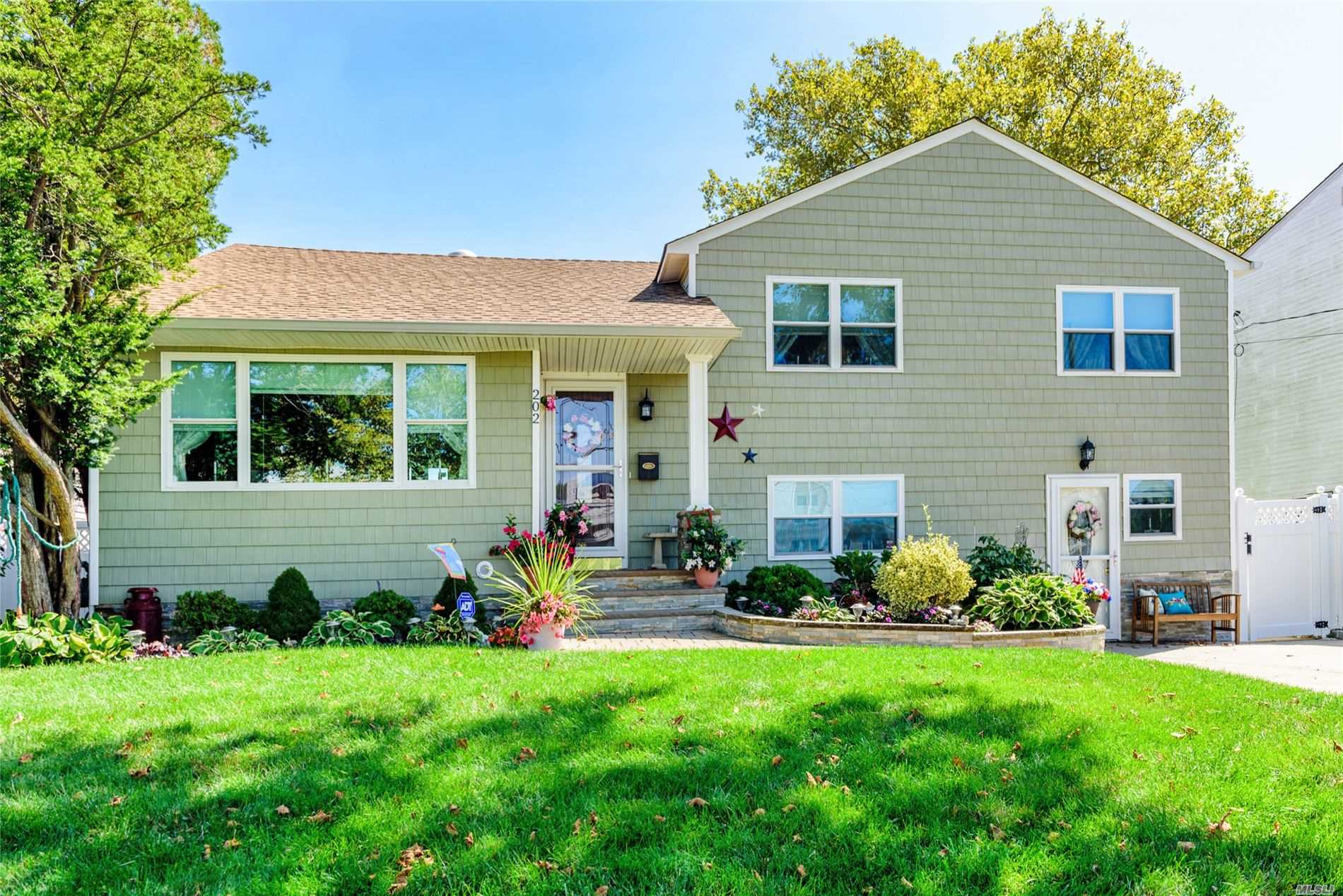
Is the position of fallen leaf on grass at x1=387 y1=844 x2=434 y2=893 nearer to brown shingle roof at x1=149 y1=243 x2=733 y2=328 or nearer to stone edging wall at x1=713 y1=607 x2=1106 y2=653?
stone edging wall at x1=713 y1=607 x2=1106 y2=653

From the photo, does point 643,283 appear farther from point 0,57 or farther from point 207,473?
point 0,57

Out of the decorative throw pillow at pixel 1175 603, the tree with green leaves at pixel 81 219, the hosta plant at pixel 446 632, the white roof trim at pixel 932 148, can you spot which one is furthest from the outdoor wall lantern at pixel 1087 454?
the tree with green leaves at pixel 81 219

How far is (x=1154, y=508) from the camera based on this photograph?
10906mm

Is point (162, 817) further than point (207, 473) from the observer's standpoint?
No

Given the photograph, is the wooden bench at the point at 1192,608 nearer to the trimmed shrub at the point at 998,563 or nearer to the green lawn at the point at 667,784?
the trimmed shrub at the point at 998,563

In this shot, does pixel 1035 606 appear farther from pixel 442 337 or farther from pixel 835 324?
pixel 442 337

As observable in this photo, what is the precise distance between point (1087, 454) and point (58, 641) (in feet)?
36.3

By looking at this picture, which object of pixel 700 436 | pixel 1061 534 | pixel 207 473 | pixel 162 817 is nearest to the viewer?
pixel 162 817

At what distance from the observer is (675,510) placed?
10.8 metres

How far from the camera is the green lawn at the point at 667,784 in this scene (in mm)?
3104

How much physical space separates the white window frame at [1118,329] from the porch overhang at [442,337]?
464cm

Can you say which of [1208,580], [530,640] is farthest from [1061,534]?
[530,640]

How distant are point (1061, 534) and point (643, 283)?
6.23m

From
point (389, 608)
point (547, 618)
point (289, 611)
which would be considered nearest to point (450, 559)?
point (389, 608)
